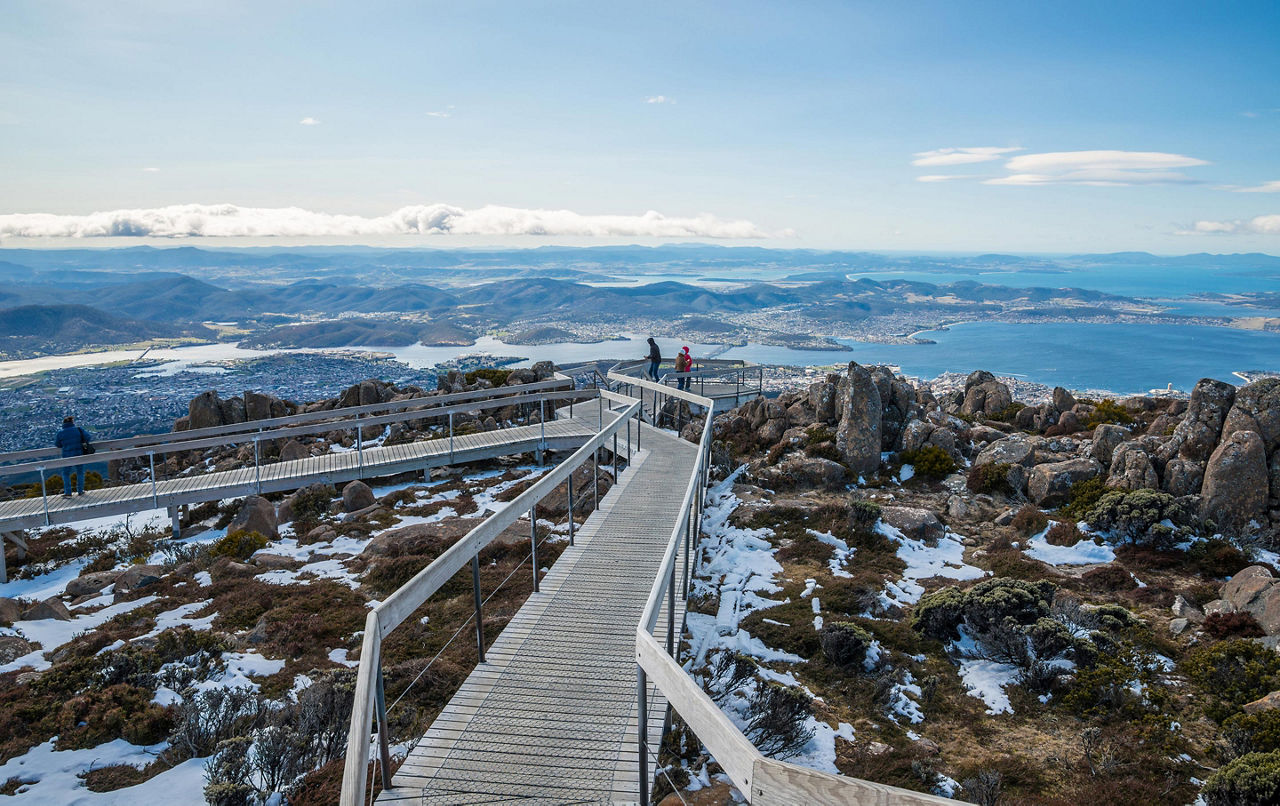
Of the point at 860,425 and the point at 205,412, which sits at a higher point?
the point at 860,425

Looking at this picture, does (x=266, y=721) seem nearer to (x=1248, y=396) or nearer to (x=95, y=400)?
(x=1248, y=396)

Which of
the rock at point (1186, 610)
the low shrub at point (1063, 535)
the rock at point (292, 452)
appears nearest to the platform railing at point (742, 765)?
the rock at point (1186, 610)

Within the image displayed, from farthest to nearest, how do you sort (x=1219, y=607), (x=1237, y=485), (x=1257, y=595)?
(x=1237, y=485)
(x=1219, y=607)
(x=1257, y=595)

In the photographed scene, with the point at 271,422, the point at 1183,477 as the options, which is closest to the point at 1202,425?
the point at 1183,477

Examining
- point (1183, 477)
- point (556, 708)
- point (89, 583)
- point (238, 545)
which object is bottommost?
point (89, 583)

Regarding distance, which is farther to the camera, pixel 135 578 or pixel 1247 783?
pixel 135 578

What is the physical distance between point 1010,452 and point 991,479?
51.3 inches

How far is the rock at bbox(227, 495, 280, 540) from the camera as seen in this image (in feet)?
43.0

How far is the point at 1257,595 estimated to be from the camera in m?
8.28

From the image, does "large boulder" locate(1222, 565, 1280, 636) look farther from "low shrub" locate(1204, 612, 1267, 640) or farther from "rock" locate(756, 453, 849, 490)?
"rock" locate(756, 453, 849, 490)

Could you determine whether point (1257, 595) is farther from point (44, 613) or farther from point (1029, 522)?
point (44, 613)

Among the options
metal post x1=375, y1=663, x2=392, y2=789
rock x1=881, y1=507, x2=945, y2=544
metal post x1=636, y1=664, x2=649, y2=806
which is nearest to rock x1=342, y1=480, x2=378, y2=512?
rock x1=881, y1=507, x2=945, y2=544

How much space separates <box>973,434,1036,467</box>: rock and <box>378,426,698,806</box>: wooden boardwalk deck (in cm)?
985

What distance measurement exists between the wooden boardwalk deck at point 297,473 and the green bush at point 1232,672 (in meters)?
13.5
